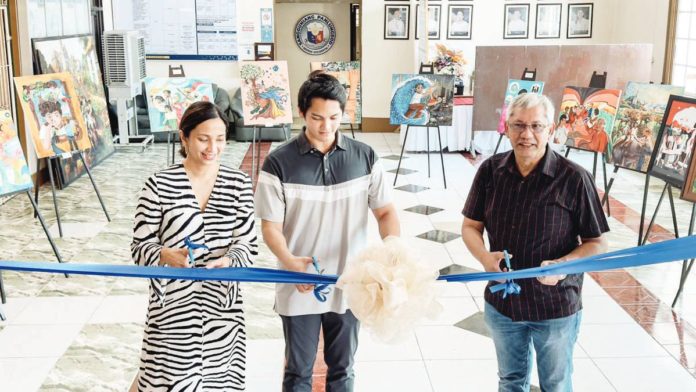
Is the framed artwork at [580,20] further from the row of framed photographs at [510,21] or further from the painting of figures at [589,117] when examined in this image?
the painting of figures at [589,117]

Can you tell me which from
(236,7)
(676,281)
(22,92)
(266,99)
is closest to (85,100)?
(266,99)

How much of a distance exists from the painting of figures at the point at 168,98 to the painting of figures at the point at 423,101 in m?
2.13

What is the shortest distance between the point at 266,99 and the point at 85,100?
2188 mm

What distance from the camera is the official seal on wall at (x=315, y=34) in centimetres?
1376

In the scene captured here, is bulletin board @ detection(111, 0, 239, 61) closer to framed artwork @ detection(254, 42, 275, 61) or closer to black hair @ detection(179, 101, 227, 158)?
framed artwork @ detection(254, 42, 275, 61)

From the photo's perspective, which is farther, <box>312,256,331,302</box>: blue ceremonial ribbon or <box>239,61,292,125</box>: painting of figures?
<box>239,61,292,125</box>: painting of figures

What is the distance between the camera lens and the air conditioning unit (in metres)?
10.3

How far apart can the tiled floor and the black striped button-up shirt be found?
0.95 ft

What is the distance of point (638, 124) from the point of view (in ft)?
21.5

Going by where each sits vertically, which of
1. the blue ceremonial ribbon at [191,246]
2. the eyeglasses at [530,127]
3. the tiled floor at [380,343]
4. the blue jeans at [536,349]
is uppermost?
the eyeglasses at [530,127]

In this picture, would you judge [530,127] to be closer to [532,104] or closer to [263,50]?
[532,104]

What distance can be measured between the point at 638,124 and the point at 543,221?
15.0ft

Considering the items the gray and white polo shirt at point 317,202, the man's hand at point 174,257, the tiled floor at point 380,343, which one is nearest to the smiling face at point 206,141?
the gray and white polo shirt at point 317,202

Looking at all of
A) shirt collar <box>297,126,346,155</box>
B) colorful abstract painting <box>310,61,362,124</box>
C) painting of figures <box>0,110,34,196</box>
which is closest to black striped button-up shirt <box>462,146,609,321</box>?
shirt collar <box>297,126,346,155</box>
